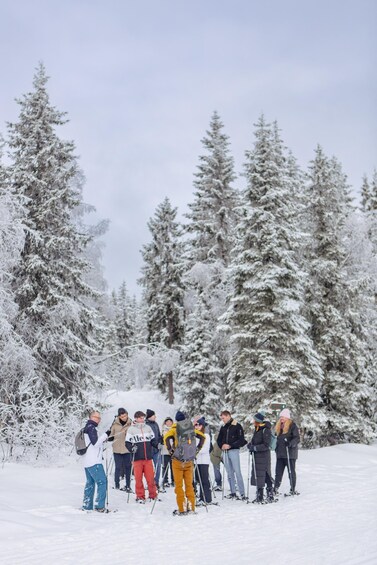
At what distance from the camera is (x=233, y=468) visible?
11945mm

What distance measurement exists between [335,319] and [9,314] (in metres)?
13.5

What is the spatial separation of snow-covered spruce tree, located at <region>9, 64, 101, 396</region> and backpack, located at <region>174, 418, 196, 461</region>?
28.5 ft

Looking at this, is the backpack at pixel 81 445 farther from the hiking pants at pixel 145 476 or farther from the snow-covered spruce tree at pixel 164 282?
the snow-covered spruce tree at pixel 164 282

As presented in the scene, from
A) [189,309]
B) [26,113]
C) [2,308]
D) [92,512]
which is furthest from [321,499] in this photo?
[189,309]

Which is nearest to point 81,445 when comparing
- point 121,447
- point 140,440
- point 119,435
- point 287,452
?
point 140,440

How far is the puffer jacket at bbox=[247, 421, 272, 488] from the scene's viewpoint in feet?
36.8

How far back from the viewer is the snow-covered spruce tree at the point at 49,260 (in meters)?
18.5

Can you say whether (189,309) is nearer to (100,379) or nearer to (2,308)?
(100,379)

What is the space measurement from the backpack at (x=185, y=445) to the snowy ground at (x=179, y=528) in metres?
1.08

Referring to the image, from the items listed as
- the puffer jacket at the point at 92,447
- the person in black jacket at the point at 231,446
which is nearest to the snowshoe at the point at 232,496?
the person in black jacket at the point at 231,446

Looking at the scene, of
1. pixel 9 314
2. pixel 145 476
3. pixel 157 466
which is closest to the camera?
pixel 145 476

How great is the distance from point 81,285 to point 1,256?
182 inches

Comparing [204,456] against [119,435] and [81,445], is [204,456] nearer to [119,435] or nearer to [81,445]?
[119,435]

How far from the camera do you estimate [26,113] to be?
2022 cm
